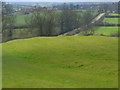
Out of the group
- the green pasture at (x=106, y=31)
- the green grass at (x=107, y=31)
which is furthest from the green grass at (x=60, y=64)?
the green grass at (x=107, y=31)

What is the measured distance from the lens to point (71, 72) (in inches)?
406

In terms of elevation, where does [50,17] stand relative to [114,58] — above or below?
above

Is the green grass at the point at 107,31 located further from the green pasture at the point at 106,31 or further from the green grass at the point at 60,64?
the green grass at the point at 60,64

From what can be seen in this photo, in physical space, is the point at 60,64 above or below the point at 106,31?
below

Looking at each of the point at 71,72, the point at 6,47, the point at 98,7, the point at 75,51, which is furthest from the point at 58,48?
the point at 98,7

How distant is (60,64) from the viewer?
11.8 meters

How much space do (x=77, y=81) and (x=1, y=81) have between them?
3019 mm

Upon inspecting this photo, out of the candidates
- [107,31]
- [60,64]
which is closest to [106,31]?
[107,31]

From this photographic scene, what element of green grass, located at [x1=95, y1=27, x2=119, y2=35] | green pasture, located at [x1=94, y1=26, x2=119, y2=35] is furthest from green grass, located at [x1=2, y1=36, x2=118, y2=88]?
green grass, located at [x1=95, y1=27, x2=119, y2=35]

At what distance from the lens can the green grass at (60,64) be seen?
26.7 ft

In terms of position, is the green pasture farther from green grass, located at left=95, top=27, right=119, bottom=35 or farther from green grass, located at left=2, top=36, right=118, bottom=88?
green grass, located at left=2, top=36, right=118, bottom=88

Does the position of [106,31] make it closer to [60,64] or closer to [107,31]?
[107,31]

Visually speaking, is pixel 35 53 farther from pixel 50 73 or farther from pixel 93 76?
pixel 93 76

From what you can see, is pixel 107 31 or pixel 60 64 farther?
pixel 107 31
